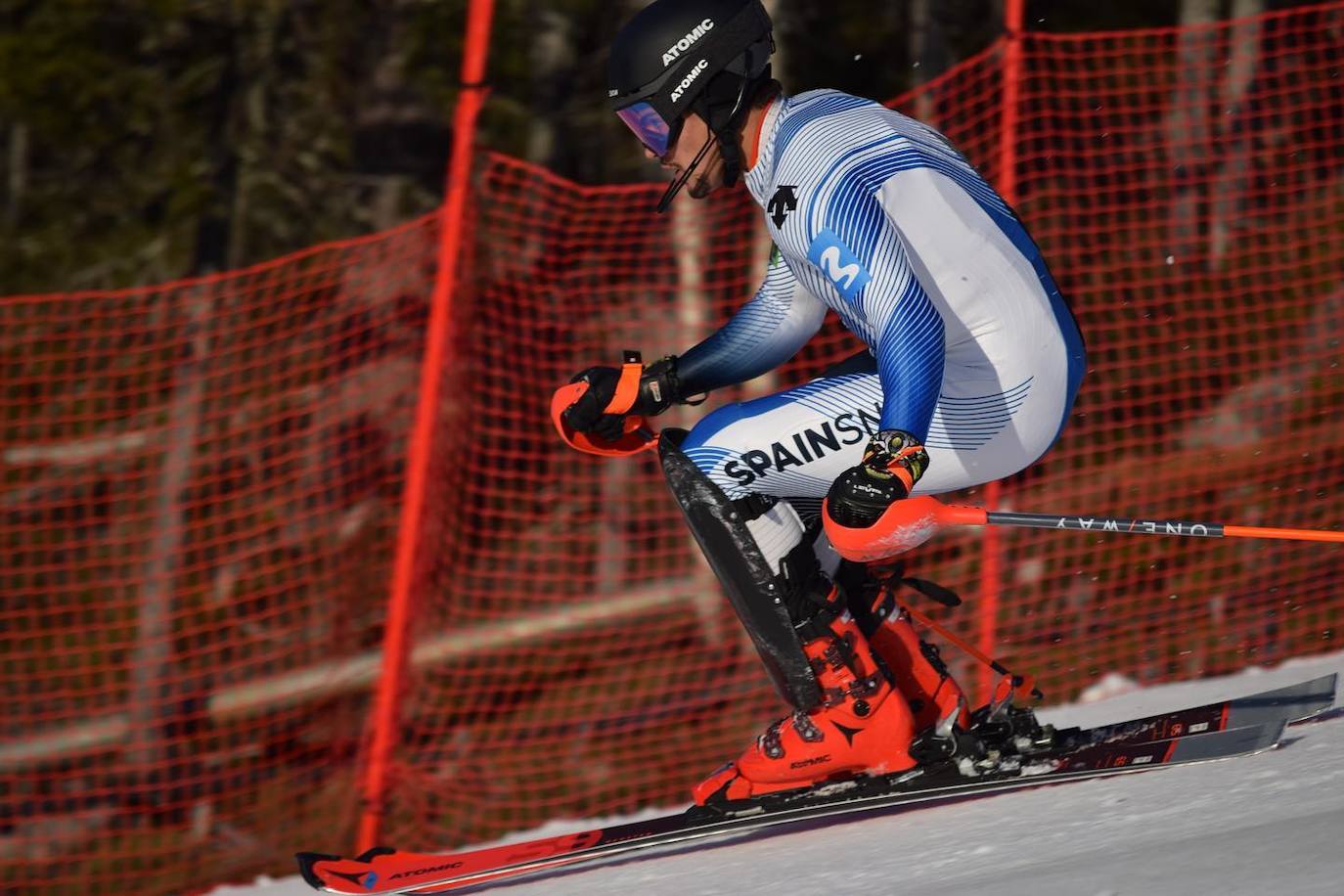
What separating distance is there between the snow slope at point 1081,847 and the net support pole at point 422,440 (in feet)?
4.19

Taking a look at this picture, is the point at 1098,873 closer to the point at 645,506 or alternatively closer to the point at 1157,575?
the point at 1157,575

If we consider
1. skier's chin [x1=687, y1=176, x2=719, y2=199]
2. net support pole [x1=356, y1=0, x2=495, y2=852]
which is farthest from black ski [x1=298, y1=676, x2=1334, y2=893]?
skier's chin [x1=687, y1=176, x2=719, y2=199]

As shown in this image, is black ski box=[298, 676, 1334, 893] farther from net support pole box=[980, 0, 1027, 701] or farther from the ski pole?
net support pole box=[980, 0, 1027, 701]

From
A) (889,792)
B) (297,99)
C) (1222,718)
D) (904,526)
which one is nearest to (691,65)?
(904,526)

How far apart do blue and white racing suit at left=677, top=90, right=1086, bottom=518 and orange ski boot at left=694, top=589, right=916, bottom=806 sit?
34 cm

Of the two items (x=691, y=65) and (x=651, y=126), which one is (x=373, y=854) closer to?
(x=651, y=126)

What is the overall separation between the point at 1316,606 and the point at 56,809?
7.25 metres

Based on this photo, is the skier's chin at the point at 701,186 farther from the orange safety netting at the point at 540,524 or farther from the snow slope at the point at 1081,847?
the orange safety netting at the point at 540,524

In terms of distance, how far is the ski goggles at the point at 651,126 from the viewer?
3229 millimetres

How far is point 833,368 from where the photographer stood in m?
3.53

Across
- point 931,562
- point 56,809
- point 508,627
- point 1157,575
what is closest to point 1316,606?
point 1157,575

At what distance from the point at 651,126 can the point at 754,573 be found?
100 centimetres

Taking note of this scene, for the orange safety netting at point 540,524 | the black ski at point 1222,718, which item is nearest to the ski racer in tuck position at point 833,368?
the black ski at point 1222,718

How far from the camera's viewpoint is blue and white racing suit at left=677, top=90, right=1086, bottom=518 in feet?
10.1
